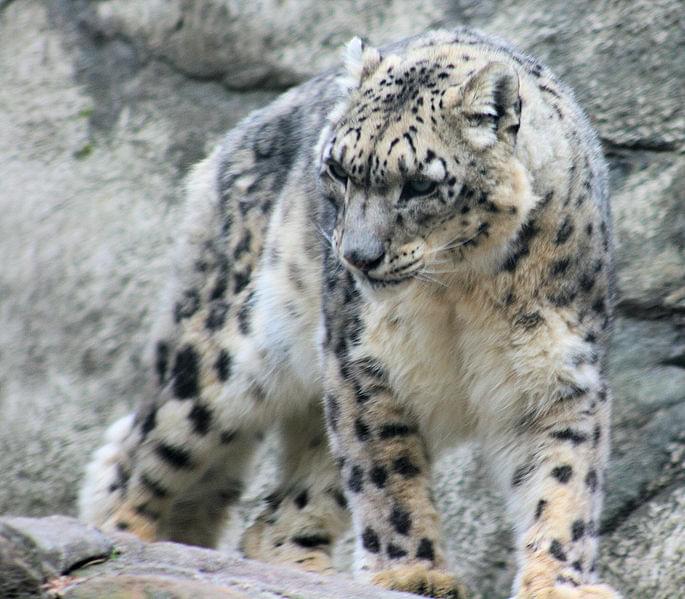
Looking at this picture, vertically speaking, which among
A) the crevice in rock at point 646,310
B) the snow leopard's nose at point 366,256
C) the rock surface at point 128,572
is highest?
the snow leopard's nose at point 366,256

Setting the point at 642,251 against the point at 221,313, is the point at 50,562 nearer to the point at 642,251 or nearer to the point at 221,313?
the point at 221,313

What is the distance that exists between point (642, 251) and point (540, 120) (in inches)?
75.0

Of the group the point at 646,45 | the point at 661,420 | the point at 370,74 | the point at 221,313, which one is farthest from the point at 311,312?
the point at 646,45

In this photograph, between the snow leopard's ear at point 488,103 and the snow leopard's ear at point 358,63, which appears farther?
the snow leopard's ear at point 358,63

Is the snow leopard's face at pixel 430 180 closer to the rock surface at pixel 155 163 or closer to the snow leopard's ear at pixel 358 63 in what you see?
the snow leopard's ear at pixel 358 63

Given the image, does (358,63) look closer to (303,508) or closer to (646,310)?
(303,508)

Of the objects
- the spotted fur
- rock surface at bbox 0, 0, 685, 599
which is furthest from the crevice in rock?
the spotted fur

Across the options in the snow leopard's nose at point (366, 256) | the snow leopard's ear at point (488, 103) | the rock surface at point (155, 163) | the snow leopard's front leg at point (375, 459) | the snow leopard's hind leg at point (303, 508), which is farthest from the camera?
the rock surface at point (155, 163)

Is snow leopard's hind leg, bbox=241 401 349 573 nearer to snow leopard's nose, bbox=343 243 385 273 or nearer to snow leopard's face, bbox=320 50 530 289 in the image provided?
snow leopard's face, bbox=320 50 530 289

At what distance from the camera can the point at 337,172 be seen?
4402 mm

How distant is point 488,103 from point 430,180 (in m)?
0.30

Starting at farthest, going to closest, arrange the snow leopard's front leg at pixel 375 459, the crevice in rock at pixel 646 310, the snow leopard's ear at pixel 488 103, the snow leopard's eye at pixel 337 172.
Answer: the crevice in rock at pixel 646 310
the snow leopard's front leg at pixel 375 459
the snow leopard's eye at pixel 337 172
the snow leopard's ear at pixel 488 103

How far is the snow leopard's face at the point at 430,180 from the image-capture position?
13.8 feet

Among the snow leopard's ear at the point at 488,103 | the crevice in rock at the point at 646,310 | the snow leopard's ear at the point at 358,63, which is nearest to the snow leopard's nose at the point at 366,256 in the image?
the snow leopard's ear at the point at 488,103
